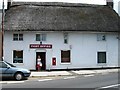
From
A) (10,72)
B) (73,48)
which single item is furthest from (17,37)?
(10,72)

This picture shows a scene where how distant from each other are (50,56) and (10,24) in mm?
5642

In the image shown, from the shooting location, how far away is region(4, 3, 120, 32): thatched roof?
3925cm

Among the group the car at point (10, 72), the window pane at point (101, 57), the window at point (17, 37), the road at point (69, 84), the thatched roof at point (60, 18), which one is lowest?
the road at point (69, 84)

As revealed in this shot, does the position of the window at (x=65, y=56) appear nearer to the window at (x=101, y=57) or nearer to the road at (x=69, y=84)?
the window at (x=101, y=57)

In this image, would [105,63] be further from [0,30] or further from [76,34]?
[0,30]

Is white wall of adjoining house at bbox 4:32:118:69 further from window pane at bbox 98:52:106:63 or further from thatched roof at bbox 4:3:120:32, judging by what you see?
thatched roof at bbox 4:3:120:32

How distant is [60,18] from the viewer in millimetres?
40656

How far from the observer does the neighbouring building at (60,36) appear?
1542 inches

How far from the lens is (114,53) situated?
1665 inches

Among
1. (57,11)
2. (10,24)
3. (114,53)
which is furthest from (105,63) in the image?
(10,24)

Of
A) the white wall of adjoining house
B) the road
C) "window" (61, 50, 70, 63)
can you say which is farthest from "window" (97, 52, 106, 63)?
the road

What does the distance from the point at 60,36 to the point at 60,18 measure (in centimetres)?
222

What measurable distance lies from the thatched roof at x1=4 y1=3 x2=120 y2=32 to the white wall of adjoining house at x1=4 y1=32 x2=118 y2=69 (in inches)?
33.3

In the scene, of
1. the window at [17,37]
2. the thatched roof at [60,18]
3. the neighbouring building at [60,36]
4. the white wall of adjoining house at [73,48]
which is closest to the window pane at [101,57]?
the neighbouring building at [60,36]
